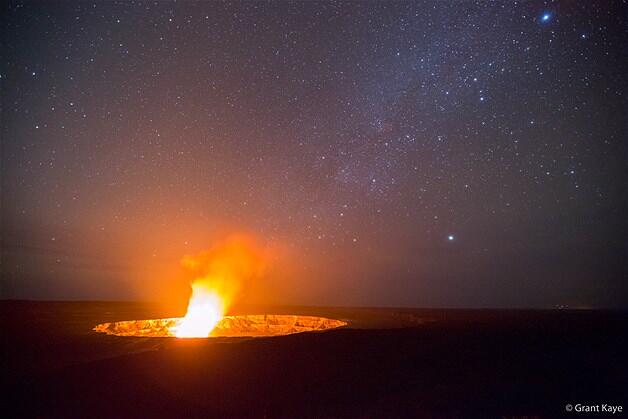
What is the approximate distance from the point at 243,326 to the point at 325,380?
42720mm

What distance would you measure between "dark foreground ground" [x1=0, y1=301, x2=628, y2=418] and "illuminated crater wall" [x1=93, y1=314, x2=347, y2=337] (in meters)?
20.8

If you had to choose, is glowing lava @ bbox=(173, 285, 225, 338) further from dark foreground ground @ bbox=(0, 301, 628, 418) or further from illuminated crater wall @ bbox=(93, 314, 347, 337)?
dark foreground ground @ bbox=(0, 301, 628, 418)

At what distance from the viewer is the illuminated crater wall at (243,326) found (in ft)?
144

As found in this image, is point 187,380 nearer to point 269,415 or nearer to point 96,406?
point 96,406

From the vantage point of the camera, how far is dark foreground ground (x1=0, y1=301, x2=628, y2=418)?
11.7 meters

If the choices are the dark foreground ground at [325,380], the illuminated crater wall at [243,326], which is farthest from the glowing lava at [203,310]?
the dark foreground ground at [325,380]

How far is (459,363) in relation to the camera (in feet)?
57.4

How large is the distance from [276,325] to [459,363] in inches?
1663

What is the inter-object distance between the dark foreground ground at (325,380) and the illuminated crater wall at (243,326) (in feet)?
68.2

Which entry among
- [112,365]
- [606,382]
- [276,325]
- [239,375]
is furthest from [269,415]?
[276,325]

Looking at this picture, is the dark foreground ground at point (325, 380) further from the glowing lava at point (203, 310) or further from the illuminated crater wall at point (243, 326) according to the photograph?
the glowing lava at point (203, 310)

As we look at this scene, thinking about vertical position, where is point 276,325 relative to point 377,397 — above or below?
below

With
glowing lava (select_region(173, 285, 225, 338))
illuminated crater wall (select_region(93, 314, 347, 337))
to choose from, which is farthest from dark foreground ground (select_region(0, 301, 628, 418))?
glowing lava (select_region(173, 285, 225, 338))

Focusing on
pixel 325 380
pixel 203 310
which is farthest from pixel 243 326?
pixel 325 380
